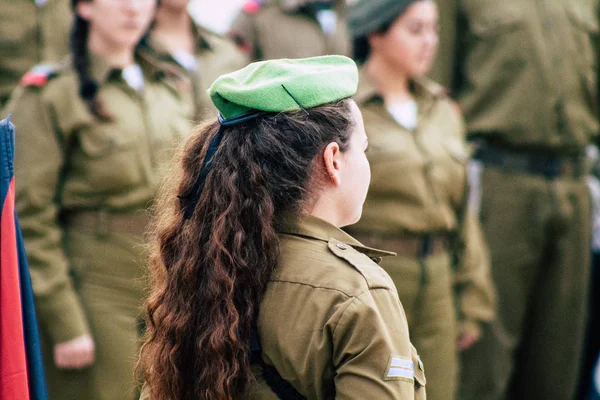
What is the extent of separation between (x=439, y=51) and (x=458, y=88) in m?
0.23

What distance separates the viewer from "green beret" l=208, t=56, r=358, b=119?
1824mm

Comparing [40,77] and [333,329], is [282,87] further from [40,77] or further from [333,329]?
[40,77]

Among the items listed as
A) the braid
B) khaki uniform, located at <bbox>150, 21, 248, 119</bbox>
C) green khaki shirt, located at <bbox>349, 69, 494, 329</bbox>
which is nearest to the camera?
the braid

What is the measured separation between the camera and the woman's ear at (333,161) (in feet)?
6.03

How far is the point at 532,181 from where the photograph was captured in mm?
4430

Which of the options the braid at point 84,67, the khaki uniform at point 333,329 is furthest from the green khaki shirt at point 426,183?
the khaki uniform at point 333,329

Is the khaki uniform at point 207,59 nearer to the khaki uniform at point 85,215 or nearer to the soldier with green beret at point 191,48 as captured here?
the soldier with green beret at point 191,48

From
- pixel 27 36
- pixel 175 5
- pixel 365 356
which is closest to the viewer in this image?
pixel 365 356

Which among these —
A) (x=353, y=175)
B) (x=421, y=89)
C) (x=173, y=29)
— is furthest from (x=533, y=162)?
(x=353, y=175)

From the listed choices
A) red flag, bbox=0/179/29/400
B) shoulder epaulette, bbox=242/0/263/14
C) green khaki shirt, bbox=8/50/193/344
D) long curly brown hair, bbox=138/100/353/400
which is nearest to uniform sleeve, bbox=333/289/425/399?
long curly brown hair, bbox=138/100/353/400

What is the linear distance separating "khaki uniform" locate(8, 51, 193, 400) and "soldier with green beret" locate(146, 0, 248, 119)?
594mm

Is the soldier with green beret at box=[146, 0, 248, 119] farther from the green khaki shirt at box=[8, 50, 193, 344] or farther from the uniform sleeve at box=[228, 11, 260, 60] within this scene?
the green khaki shirt at box=[8, 50, 193, 344]

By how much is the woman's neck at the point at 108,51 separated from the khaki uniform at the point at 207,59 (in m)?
0.45

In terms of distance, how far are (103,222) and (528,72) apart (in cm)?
219
